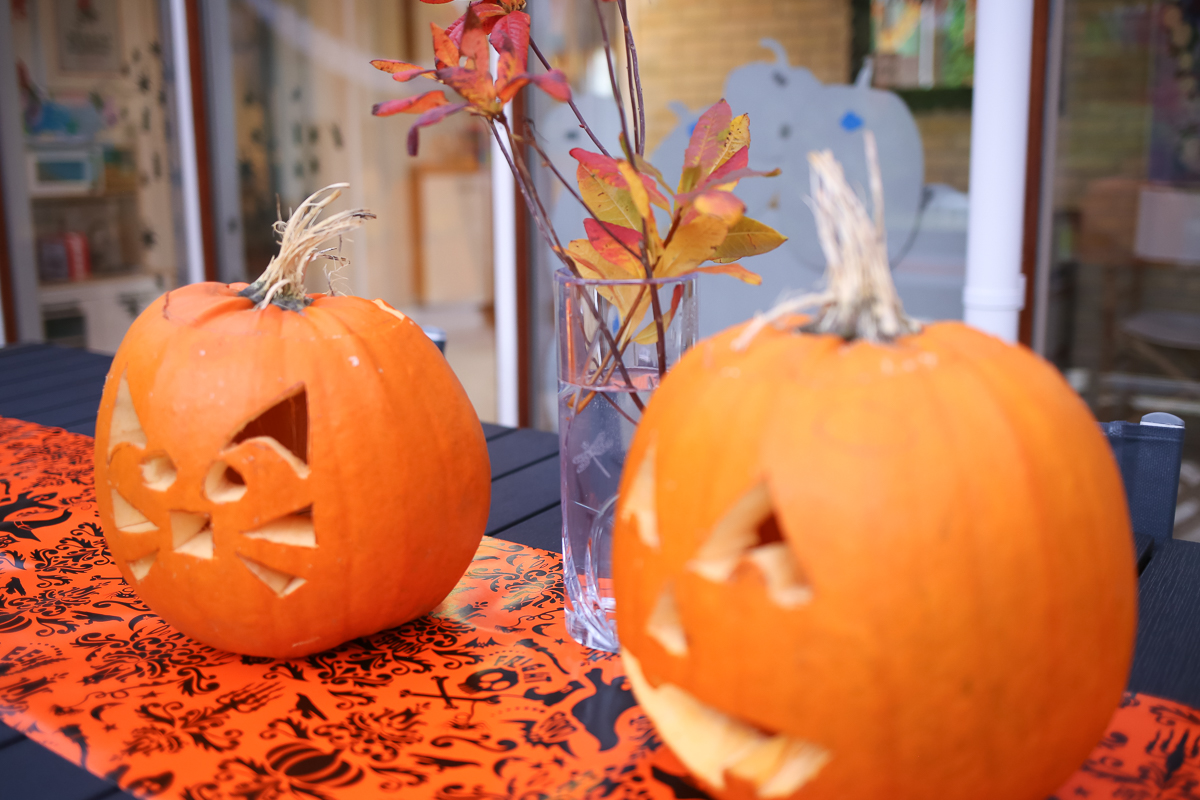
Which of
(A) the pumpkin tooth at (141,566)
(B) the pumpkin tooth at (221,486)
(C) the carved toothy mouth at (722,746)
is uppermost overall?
(B) the pumpkin tooth at (221,486)

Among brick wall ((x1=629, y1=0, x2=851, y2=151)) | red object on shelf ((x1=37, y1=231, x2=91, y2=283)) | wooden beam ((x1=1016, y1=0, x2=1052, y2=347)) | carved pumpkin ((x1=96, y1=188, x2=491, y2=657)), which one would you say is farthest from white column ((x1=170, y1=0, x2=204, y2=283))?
carved pumpkin ((x1=96, y1=188, x2=491, y2=657))

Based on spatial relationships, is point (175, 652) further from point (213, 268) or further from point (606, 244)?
point (213, 268)

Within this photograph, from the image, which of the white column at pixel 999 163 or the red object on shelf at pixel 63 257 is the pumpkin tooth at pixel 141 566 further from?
the red object on shelf at pixel 63 257

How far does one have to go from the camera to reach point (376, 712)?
668 millimetres

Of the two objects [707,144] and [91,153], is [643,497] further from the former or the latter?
[91,153]

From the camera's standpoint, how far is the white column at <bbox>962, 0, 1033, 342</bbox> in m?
2.42

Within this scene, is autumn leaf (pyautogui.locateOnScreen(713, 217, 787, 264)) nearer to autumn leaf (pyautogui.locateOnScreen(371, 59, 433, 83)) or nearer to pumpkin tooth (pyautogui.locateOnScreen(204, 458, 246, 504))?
autumn leaf (pyautogui.locateOnScreen(371, 59, 433, 83))

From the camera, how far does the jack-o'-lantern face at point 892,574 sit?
18.9 inches

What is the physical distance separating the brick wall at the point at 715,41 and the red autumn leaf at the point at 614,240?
2.25m

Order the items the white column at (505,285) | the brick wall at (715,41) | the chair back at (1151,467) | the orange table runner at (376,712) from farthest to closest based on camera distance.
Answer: the white column at (505,285), the brick wall at (715,41), the chair back at (1151,467), the orange table runner at (376,712)

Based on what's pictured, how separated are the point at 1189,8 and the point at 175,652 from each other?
275 cm

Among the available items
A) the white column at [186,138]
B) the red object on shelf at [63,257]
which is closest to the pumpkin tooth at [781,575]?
the white column at [186,138]

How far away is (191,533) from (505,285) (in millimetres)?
2703

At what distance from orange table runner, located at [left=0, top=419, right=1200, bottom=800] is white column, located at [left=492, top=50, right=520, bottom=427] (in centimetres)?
255
